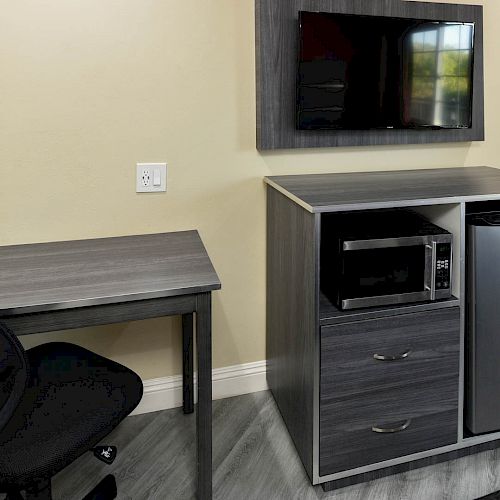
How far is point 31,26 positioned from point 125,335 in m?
1.19

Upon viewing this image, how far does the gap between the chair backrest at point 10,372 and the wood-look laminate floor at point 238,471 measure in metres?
0.85

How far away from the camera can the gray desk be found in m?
1.38

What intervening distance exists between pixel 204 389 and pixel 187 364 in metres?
0.64

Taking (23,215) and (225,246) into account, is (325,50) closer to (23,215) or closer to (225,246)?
(225,246)

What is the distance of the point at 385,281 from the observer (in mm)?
1773

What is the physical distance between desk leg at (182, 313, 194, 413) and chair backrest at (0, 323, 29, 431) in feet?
3.46

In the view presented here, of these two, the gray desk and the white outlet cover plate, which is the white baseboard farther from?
the white outlet cover plate

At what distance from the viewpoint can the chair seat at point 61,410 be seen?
45.0 inches

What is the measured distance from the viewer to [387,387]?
1779 mm

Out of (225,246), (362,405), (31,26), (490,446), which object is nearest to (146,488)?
(362,405)

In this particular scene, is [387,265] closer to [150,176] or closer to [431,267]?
[431,267]

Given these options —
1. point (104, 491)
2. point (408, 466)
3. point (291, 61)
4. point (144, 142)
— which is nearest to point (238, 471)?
point (104, 491)

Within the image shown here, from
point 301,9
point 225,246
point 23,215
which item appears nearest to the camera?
point 23,215

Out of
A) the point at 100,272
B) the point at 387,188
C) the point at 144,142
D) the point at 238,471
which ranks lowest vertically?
the point at 238,471
